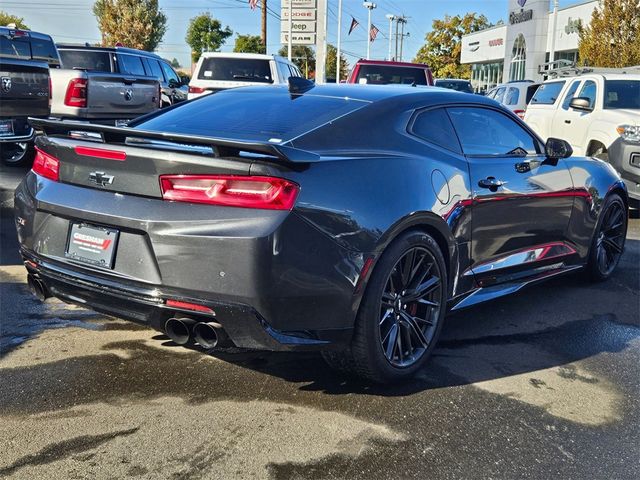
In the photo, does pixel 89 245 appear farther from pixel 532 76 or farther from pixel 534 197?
pixel 532 76

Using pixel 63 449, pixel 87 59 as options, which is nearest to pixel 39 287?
pixel 63 449

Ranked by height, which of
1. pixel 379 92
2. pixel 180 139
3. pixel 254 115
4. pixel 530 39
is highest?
pixel 530 39

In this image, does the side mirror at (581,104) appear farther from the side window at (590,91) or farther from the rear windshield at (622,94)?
the rear windshield at (622,94)

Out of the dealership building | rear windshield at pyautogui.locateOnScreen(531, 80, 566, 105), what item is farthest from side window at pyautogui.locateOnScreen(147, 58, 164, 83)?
the dealership building

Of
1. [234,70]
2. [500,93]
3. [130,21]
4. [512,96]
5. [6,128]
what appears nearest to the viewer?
[6,128]

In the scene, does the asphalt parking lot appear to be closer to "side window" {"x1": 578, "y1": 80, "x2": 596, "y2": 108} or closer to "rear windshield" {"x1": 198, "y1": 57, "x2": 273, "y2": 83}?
"side window" {"x1": 578, "y1": 80, "x2": 596, "y2": 108}

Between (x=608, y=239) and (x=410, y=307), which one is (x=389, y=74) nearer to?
(x=608, y=239)

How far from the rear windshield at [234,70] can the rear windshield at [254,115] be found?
409 inches

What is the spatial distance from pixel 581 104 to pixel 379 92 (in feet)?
23.2

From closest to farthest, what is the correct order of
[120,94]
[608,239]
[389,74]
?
[608,239] → [120,94] → [389,74]

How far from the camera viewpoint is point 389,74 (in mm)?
14922

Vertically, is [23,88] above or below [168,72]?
below

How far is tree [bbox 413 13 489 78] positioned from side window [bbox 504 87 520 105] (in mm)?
50064

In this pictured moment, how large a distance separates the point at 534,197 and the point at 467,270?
0.89 m
